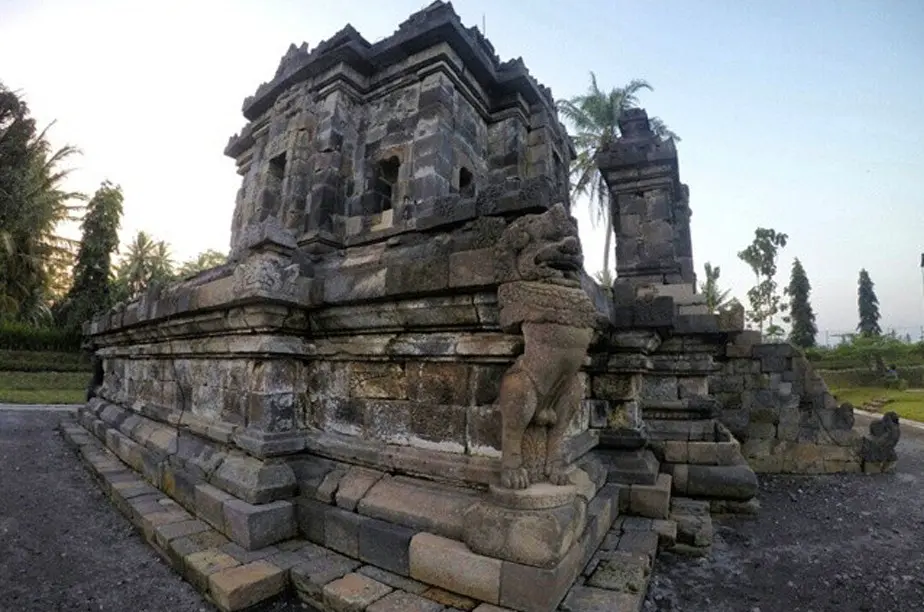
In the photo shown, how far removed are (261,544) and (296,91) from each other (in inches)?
322

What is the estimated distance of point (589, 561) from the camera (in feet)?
9.34

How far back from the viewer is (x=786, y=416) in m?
7.00

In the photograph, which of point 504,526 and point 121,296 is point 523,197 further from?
point 121,296

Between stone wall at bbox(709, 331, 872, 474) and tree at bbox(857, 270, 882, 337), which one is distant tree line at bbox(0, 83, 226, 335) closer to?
stone wall at bbox(709, 331, 872, 474)

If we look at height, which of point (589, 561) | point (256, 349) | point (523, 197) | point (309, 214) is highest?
point (309, 214)

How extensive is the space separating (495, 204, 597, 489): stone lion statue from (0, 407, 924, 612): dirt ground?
127cm

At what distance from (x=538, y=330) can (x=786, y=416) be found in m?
6.56

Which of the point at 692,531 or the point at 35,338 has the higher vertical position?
the point at 35,338

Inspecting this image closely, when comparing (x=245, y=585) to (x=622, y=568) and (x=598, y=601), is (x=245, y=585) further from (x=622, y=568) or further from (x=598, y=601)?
(x=622, y=568)

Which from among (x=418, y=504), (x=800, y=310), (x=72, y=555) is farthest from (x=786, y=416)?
(x=800, y=310)

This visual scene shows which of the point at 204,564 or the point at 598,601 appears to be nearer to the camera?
the point at 598,601

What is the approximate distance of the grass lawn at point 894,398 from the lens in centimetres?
1523

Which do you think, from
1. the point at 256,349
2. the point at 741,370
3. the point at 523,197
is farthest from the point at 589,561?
the point at 741,370

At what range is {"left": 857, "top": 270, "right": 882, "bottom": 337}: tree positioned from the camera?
53.3 meters
